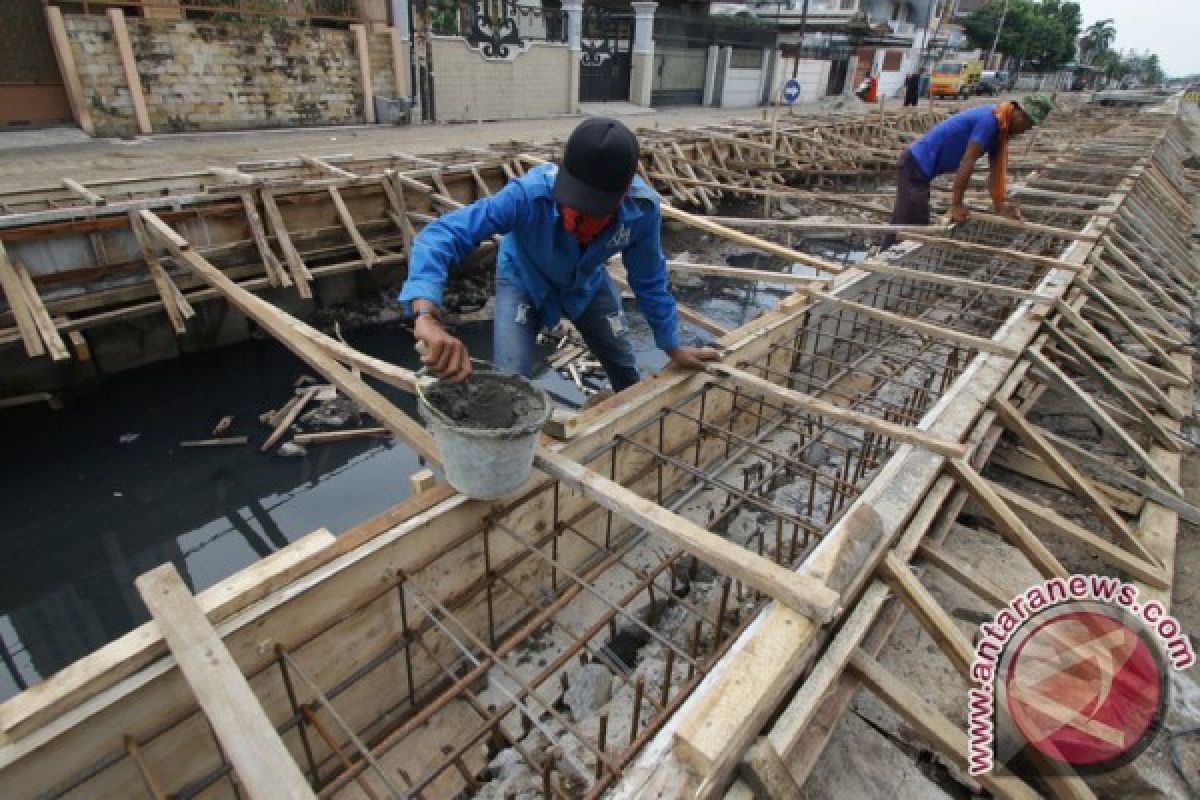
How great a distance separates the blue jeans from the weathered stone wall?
1202 cm

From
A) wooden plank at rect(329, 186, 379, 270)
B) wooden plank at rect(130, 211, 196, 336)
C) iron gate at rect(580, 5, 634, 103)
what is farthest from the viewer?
iron gate at rect(580, 5, 634, 103)

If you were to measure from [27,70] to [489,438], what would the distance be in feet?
45.5

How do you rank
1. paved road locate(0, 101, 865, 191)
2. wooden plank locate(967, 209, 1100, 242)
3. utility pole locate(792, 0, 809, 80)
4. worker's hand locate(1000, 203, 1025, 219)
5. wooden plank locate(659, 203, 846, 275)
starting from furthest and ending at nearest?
utility pole locate(792, 0, 809, 80), paved road locate(0, 101, 865, 191), worker's hand locate(1000, 203, 1025, 219), wooden plank locate(967, 209, 1100, 242), wooden plank locate(659, 203, 846, 275)

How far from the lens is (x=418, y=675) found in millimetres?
2951

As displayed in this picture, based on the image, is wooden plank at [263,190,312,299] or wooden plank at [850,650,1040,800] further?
wooden plank at [263,190,312,299]

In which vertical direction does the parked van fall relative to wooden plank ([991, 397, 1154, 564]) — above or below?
above

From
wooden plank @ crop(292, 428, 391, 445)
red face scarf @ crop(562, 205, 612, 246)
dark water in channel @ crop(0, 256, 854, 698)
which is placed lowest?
dark water in channel @ crop(0, 256, 854, 698)

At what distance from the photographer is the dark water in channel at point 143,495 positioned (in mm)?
4309

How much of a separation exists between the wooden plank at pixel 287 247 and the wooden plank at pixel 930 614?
5833 millimetres

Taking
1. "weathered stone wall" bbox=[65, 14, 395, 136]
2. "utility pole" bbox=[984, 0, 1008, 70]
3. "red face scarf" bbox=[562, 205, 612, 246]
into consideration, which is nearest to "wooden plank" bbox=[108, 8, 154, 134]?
"weathered stone wall" bbox=[65, 14, 395, 136]

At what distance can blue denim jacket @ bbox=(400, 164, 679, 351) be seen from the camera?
8.85 feet

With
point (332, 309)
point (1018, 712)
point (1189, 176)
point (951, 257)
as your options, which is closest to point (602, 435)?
point (1018, 712)

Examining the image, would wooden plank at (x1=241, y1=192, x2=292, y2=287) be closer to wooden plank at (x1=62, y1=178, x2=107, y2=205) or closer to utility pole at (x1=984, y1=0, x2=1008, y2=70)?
wooden plank at (x1=62, y1=178, x2=107, y2=205)

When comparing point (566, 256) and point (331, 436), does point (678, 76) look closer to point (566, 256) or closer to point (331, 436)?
point (331, 436)
